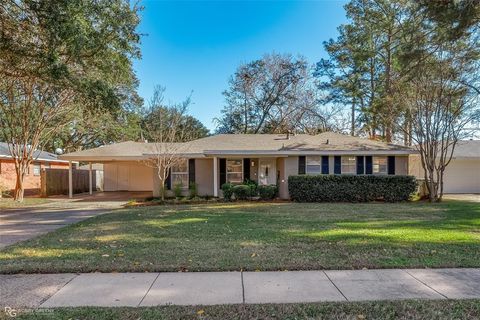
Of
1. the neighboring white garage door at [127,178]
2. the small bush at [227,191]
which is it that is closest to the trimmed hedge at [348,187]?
the small bush at [227,191]

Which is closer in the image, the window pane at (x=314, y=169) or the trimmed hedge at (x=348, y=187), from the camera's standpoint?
the trimmed hedge at (x=348, y=187)

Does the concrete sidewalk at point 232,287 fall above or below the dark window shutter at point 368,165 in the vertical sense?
below

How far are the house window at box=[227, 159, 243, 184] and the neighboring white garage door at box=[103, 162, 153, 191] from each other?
374 inches

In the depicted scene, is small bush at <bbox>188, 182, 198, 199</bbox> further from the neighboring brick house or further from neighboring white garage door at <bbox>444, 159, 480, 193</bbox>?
neighboring white garage door at <bbox>444, 159, 480, 193</bbox>

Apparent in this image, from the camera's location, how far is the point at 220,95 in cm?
3259

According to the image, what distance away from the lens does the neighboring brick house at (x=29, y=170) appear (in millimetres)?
21594

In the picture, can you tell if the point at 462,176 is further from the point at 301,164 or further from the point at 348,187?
the point at 301,164

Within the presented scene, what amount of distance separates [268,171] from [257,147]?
1491 millimetres

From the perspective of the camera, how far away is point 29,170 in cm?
2378

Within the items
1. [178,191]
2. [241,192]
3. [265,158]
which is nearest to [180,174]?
[178,191]

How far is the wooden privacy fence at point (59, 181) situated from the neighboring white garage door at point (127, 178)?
1.69 meters

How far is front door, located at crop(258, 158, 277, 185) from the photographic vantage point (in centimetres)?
1798

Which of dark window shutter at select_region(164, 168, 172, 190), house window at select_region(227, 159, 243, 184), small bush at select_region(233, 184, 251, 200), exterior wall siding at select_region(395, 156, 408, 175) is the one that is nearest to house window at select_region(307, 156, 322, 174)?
small bush at select_region(233, 184, 251, 200)

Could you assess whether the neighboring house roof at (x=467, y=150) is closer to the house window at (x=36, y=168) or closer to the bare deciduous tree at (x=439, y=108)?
the bare deciduous tree at (x=439, y=108)
